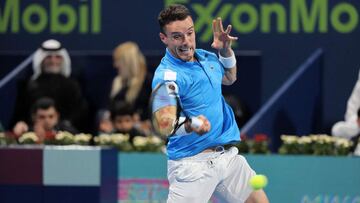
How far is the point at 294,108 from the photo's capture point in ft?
42.5

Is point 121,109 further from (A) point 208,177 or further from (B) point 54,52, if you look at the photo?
(A) point 208,177

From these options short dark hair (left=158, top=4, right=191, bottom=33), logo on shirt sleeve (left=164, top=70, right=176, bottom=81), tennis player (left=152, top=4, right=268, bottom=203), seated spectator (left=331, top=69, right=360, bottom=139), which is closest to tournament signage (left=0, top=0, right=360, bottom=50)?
seated spectator (left=331, top=69, right=360, bottom=139)

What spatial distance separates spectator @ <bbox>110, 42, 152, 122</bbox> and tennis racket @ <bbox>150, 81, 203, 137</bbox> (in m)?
5.36

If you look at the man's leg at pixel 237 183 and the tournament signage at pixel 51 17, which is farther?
the tournament signage at pixel 51 17

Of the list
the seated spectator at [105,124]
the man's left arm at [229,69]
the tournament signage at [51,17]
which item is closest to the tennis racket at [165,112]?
the man's left arm at [229,69]

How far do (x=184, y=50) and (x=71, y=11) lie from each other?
6.91 metres

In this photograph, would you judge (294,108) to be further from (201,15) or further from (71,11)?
(71,11)

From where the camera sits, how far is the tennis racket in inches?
274

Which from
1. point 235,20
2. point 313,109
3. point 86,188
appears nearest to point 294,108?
point 313,109

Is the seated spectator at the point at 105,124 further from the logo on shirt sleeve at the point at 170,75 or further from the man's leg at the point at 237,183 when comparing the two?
the logo on shirt sleeve at the point at 170,75

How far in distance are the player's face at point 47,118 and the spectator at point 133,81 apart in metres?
0.88

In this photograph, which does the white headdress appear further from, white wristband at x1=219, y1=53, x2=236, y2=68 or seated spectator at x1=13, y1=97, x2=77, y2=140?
white wristband at x1=219, y1=53, x2=236, y2=68

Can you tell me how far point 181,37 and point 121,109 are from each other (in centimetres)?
479

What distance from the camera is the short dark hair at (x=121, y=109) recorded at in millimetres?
12117
